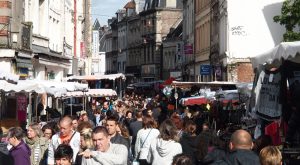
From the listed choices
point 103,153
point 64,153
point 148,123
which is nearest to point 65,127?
point 64,153

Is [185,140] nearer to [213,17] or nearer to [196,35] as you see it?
[213,17]

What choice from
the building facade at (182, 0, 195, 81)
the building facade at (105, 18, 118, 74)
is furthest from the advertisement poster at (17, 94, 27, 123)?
the building facade at (105, 18, 118, 74)

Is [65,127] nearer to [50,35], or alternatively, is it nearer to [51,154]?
[51,154]

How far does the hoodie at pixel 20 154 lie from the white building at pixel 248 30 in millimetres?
27191

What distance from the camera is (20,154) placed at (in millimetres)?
10594

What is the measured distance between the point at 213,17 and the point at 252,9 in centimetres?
947

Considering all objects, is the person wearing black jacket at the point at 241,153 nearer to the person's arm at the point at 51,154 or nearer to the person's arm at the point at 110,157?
the person's arm at the point at 110,157

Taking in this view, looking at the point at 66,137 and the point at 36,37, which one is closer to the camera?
the point at 66,137

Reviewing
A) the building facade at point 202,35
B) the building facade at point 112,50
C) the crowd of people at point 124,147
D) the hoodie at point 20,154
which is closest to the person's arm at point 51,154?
the crowd of people at point 124,147

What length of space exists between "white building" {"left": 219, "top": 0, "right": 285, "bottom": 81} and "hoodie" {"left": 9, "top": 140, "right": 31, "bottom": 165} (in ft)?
89.2

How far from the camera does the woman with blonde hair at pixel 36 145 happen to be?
11.4 meters

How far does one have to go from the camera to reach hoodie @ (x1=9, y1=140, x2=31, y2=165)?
10539 mm

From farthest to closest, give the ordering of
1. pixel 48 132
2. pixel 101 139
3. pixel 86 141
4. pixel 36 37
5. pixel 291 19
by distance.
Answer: pixel 36 37 < pixel 291 19 < pixel 48 132 < pixel 86 141 < pixel 101 139

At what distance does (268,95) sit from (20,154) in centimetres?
484
